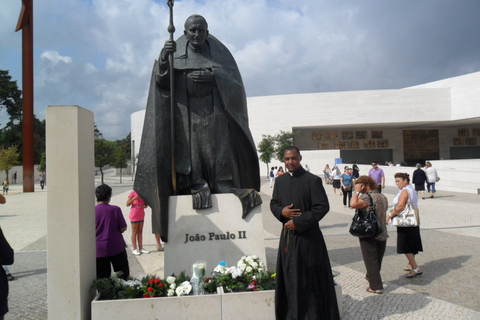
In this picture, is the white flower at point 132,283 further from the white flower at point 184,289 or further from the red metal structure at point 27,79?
the red metal structure at point 27,79

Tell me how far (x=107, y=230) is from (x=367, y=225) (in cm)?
313

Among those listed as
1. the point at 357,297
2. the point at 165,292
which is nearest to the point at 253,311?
the point at 165,292

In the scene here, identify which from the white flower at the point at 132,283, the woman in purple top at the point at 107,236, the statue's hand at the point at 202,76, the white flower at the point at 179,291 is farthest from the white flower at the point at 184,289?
the statue's hand at the point at 202,76

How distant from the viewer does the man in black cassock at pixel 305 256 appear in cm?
321

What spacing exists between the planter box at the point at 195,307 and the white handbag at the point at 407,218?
268 cm

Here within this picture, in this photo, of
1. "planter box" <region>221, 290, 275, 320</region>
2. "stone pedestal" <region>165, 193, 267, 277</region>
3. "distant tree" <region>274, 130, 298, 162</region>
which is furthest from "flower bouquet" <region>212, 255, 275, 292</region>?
"distant tree" <region>274, 130, 298, 162</region>

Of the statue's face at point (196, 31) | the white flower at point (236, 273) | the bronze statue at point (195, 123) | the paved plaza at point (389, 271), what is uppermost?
the statue's face at point (196, 31)

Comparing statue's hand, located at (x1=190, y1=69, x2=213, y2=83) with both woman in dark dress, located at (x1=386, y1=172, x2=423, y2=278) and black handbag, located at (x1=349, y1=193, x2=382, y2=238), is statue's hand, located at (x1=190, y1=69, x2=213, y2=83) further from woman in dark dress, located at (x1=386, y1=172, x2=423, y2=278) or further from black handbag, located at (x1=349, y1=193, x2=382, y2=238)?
woman in dark dress, located at (x1=386, y1=172, x2=423, y2=278)

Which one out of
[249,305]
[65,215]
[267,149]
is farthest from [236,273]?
[267,149]

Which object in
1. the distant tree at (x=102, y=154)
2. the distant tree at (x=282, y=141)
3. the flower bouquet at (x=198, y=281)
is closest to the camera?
the flower bouquet at (x=198, y=281)

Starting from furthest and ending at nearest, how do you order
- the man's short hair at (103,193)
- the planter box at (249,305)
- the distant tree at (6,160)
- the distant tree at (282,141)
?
the distant tree at (282,141), the distant tree at (6,160), the man's short hair at (103,193), the planter box at (249,305)

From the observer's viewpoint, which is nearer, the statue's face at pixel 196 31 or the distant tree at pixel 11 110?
the statue's face at pixel 196 31

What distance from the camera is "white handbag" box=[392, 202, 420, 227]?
5.27 meters

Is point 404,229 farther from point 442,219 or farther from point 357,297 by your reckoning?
point 442,219
